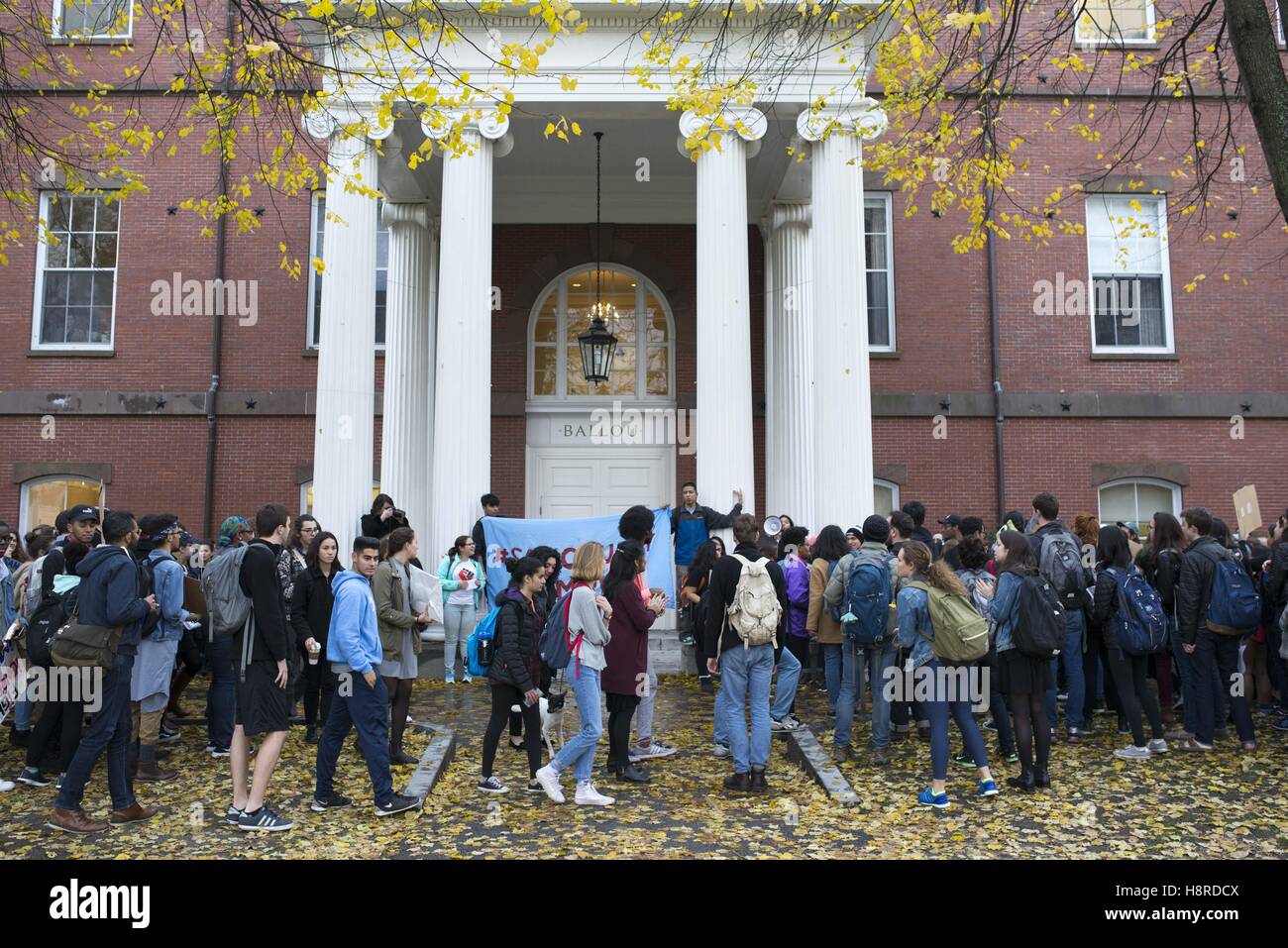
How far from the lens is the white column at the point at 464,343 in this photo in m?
12.1

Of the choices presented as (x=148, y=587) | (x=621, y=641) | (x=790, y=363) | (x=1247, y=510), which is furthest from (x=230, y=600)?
(x=790, y=363)

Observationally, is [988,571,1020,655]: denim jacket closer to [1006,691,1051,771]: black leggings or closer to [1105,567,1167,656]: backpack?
[1006,691,1051,771]: black leggings

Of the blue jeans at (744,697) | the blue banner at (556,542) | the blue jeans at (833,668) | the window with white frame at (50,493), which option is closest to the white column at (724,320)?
the blue banner at (556,542)

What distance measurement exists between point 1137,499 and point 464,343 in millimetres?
12243

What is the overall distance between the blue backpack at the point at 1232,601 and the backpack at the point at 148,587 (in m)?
8.35

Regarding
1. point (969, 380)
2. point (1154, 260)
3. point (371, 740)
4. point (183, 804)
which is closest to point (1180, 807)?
point (371, 740)

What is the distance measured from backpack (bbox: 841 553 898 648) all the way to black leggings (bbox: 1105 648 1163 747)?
6.43ft

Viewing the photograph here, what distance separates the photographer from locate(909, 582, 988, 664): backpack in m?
6.86

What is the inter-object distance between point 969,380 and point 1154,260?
13.8 ft

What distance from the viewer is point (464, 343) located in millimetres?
12266

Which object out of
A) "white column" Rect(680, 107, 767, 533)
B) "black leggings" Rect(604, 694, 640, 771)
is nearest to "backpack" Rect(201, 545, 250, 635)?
"black leggings" Rect(604, 694, 640, 771)

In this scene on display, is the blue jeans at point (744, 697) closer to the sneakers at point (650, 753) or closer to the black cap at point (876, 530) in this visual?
the sneakers at point (650, 753)

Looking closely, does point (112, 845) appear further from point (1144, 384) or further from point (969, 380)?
point (1144, 384)

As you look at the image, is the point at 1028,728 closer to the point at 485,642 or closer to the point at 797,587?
the point at 797,587
